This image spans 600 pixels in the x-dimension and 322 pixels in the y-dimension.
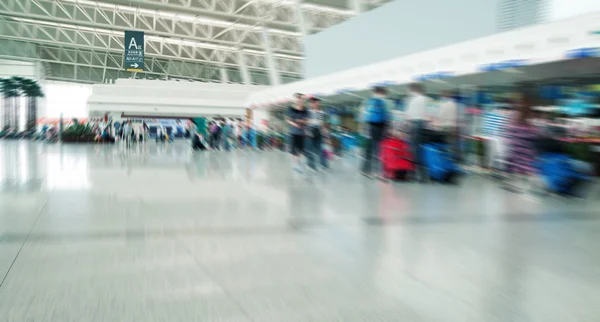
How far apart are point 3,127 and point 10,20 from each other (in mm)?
10159

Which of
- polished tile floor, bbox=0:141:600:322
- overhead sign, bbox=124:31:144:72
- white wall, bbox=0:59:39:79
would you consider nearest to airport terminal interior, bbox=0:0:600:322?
polished tile floor, bbox=0:141:600:322

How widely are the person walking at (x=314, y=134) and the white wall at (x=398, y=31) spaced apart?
611 cm

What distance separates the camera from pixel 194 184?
23.9ft

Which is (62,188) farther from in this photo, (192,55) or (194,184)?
(192,55)

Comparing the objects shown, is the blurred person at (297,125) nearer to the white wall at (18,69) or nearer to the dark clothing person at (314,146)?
the dark clothing person at (314,146)

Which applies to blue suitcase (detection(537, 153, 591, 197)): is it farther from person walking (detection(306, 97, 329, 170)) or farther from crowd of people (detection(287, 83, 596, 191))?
person walking (detection(306, 97, 329, 170))

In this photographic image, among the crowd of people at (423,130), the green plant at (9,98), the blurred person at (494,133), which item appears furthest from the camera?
the green plant at (9,98)

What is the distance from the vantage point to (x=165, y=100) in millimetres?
33500

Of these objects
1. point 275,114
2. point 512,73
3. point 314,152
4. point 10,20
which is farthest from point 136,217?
point 10,20

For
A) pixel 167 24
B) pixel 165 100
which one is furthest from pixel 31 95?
pixel 167 24

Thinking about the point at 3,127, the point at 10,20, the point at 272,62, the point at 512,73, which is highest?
the point at 10,20

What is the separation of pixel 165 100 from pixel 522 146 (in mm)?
29489

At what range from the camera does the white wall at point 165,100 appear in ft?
105

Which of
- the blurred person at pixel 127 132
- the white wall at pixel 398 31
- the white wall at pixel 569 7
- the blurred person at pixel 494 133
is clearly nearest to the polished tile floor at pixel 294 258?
the blurred person at pixel 494 133
